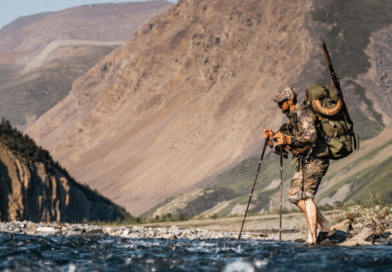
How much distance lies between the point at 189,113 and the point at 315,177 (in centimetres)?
10078

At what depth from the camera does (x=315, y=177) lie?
958 cm

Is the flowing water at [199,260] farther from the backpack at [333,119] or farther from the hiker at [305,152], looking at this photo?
the backpack at [333,119]

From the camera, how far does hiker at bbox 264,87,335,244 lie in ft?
30.5

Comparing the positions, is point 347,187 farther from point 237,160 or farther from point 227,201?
point 237,160

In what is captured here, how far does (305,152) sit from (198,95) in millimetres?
106269

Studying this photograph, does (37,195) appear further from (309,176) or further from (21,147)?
(309,176)

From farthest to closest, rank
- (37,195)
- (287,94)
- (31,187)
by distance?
(37,195)
(31,187)
(287,94)

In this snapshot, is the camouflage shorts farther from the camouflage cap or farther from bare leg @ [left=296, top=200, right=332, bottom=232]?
the camouflage cap

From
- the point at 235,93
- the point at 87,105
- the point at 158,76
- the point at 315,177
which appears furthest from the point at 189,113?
the point at 315,177

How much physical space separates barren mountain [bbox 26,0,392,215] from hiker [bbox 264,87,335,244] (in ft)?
226

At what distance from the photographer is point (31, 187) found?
28.6 metres

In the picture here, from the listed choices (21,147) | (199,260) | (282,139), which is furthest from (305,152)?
(21,147)

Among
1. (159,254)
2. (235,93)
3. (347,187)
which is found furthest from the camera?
(235,93)

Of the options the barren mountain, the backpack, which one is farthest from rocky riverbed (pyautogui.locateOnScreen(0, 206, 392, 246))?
the barren mountain
